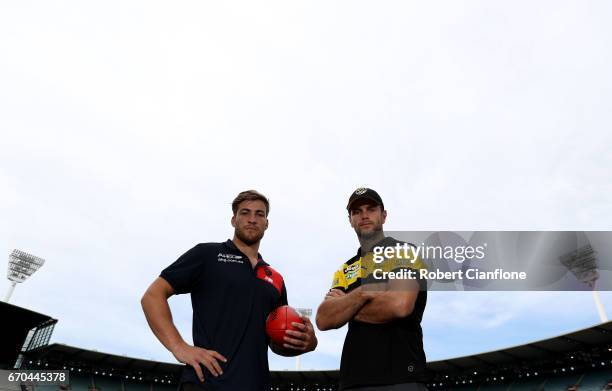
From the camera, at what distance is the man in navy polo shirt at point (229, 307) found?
10.8 feet

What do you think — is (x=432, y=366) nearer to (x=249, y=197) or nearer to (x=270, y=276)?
(x=270, y=276)

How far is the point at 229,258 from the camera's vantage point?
3941 mm

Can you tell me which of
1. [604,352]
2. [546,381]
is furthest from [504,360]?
[604,352]

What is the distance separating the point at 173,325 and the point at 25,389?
35916mm

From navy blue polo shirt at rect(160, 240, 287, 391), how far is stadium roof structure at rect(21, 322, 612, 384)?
26.3 metres

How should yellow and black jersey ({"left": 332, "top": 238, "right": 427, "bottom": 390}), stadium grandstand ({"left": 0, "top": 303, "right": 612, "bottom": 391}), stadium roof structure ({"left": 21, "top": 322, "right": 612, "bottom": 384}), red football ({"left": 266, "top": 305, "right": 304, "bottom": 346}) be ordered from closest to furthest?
yellow and black jersey ({"left": 332, "top": 238, "right": 427, "bottom": 390}) → red football ({"left": 266, "top": 305, "right": 304, "bottom": 346}) → stadium roof structure ({"left": 21, "top": 322, "right": 612, "bottom": 384}) → stadium grandstand ({"left": 0, "top": 303, "right": 612, "bottom": 391})

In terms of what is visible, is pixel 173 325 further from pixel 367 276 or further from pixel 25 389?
pixel 25 389

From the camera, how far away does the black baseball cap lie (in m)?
3.94

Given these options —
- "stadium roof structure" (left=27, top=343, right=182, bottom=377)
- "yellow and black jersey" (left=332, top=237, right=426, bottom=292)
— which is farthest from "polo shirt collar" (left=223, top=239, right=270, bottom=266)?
"stadium roof structure" (left=27, top=343, right=182, bottom=377)

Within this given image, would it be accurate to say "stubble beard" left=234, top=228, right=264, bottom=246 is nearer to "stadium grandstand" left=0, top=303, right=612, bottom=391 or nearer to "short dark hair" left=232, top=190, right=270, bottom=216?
"short dark hair" left=232, top=190, right=270, bottom=216

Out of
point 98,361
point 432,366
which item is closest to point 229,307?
point 432,366

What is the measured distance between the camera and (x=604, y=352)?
2627cm

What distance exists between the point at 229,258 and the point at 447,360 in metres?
30.7

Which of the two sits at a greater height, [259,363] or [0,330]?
[0,330]
